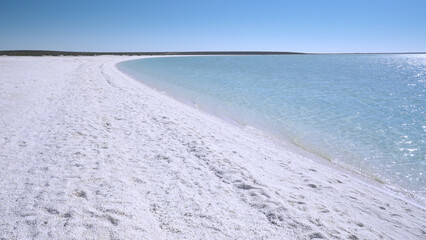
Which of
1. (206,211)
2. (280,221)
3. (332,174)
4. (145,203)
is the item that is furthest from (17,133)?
(332,174)

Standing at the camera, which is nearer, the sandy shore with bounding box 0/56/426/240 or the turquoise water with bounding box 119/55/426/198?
the sandy shore with bounding box 0/56/426/240

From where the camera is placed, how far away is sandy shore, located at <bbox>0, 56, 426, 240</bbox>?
2883 mm

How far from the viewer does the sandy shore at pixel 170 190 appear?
2.88m

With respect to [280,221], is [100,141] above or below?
above

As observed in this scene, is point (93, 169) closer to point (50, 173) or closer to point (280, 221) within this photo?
point (50, 173)

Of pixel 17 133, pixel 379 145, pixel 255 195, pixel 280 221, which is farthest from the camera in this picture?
pixel 379 145

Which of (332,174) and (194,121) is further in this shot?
(194,121)

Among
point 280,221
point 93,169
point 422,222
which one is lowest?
point 422,222

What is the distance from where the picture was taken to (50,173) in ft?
12.8

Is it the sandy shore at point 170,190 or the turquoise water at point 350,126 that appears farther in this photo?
the turquoise water at point 350,126

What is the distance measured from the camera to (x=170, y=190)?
372 cm

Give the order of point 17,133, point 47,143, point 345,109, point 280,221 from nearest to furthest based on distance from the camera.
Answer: point 280,221
point 47,143
point 17,133
point 345,109

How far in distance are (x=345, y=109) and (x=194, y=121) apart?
8738 mm

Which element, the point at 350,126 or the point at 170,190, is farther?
the point at 350,126
